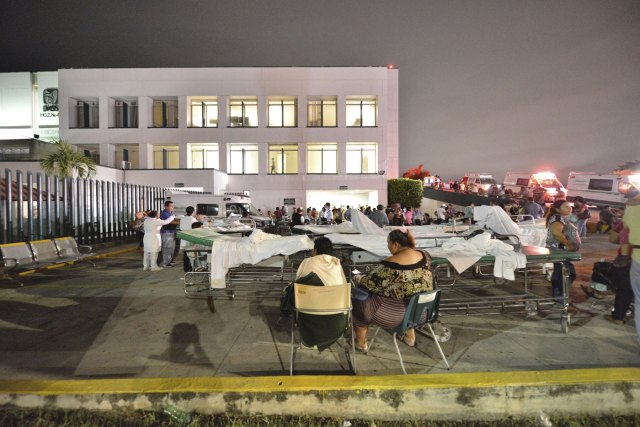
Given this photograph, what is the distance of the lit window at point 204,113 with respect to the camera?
30719mm

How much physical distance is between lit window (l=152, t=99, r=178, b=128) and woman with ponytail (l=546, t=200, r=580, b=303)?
30.6 meters

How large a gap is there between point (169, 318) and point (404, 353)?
3662 millimetres

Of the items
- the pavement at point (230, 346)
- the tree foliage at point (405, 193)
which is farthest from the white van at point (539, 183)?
the pavement at point (230, 346)

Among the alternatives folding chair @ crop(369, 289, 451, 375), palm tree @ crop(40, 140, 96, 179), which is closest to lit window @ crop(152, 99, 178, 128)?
palm tree @ crop(40, 140, 96, 179)

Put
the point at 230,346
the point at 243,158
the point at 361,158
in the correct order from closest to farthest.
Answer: the point at 230,346 → the point at 243,158 → the point at 361,158

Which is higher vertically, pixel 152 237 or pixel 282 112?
pixel 282 112

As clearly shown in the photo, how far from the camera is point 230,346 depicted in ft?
14.6

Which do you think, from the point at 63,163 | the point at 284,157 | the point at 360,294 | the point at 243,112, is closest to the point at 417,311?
the point at 360,294

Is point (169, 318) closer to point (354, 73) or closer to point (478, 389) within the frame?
point (478, 389)

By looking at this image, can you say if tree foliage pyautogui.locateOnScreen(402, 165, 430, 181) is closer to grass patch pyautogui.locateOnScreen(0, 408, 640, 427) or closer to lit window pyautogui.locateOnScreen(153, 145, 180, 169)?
lit window pyautogui.locateOnScreen(153, 145, 180, 169)

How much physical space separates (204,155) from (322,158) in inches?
408

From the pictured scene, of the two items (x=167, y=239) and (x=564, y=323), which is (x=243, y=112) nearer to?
(x=167, y=239)

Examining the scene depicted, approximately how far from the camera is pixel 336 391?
3.15 m

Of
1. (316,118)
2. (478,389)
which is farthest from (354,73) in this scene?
(478,389)
